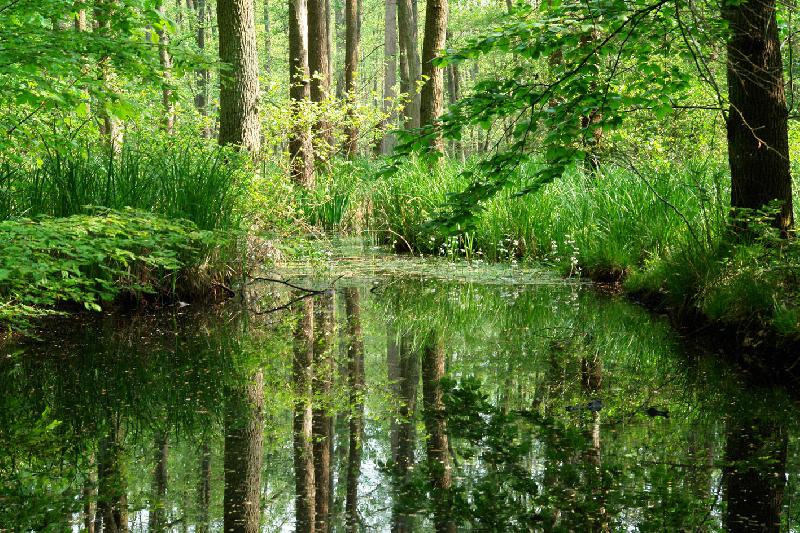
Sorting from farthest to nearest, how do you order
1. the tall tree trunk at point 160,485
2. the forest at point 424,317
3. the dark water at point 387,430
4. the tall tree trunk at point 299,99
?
Answer: the tall tree trunk at point 299,99, the forest at point 424,317, the dark water at point 387,430, the tall tree trunk at point 160,485

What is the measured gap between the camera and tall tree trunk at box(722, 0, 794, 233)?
4.88m

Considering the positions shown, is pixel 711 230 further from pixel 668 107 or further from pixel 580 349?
pixel 580 349

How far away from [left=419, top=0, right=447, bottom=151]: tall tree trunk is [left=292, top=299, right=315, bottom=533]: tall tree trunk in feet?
22.2

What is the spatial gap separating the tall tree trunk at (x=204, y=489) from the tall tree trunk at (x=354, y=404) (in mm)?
394

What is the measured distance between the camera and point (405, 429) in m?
3.16

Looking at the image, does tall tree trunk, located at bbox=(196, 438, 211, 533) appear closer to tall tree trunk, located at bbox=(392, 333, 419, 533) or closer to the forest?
the forest

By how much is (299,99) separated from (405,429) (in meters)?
8.63

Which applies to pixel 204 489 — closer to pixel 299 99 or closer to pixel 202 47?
pixel 299 99

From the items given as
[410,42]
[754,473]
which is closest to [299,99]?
[410,42]

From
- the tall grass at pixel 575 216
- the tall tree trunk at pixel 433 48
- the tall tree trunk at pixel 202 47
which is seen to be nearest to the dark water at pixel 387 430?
the tall grass at pixel 575 216

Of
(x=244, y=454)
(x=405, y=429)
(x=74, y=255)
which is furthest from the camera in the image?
(x=74, y=255)

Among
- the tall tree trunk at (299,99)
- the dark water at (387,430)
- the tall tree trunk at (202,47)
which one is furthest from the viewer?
the tall tree trunk at (202,47)

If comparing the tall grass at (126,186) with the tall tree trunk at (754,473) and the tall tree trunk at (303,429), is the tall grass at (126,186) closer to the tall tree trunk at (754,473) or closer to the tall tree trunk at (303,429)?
the tall tree trunk at (303,429)

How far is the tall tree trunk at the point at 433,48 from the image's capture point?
38.2ft
